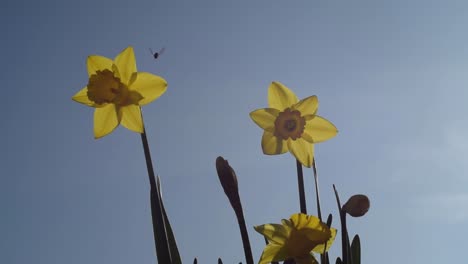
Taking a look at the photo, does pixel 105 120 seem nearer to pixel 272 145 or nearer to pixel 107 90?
pixel 107 90

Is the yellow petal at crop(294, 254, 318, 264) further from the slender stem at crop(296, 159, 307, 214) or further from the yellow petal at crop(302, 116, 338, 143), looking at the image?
the yellow petal at crop(302, 116, 338, 143)

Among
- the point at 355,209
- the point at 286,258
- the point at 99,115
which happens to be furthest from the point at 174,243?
the point at 355,209

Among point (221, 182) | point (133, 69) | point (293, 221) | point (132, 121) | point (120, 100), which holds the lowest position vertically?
point (293, 221)

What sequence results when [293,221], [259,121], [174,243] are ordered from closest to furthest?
[293,221], [174,243], [259,121]

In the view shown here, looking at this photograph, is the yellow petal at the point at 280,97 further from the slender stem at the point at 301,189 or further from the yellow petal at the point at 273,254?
the yellow petal at the point at 273,254

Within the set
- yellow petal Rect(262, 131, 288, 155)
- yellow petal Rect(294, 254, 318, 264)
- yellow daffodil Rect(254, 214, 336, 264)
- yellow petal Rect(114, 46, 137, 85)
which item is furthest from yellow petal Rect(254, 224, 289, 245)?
yellow petal Rect(114, 46, 137, 85)

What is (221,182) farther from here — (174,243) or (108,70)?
(108,70)

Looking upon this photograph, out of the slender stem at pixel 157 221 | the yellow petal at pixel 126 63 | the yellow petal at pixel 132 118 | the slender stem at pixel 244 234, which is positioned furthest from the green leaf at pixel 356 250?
the yellow petal at pixel 126 63
